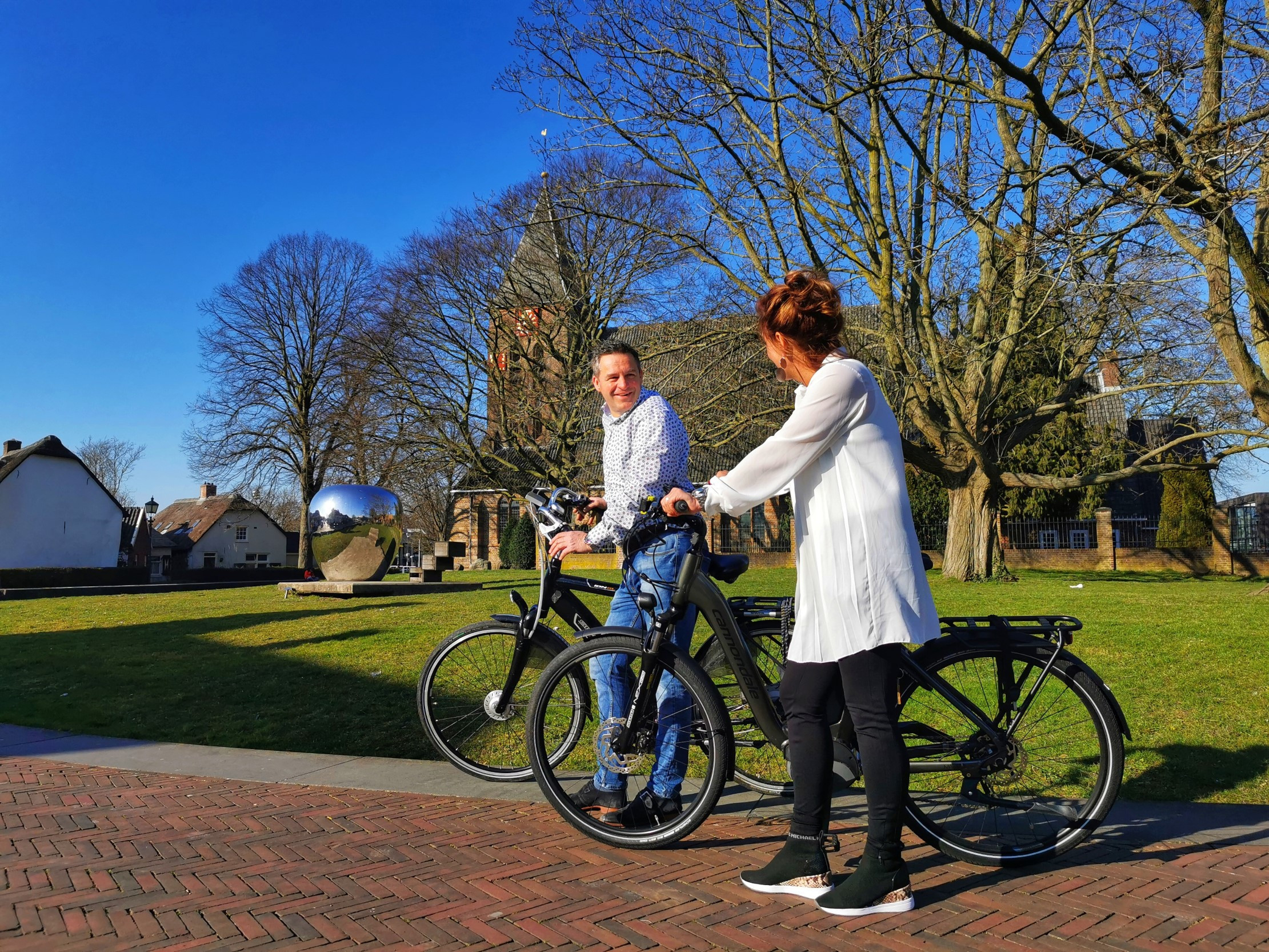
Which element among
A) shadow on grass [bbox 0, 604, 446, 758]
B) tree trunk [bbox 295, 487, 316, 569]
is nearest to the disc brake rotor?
shadow on grass [bbox 0, 604, 446, 758]

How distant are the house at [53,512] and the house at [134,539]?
5.70m

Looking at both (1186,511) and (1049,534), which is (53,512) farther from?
(1186,511)

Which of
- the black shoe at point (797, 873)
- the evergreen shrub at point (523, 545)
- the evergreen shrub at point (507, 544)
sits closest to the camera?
the black shoe at point (797, 873)

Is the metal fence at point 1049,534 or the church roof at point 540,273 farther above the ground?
the church roof at point 540,273

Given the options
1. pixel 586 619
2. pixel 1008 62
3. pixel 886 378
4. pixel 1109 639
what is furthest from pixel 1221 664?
pixel 886 378

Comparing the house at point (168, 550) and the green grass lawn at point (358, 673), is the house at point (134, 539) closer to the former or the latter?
the house at point (168, 550)

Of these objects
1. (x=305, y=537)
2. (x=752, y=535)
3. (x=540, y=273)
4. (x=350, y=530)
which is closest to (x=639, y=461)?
(x=350, y=530)

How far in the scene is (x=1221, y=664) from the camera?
24.0 ft

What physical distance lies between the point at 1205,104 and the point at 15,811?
Answer: 40.1 feet

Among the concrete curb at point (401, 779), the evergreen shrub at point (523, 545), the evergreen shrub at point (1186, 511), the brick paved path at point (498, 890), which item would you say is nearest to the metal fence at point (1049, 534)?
the evergreen shrub at point (1186, 511)

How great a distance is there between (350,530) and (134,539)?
46986 millimetres

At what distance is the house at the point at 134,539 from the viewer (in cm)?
5284

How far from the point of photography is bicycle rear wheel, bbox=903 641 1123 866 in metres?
3.36

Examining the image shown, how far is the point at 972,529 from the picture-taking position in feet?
67.8
